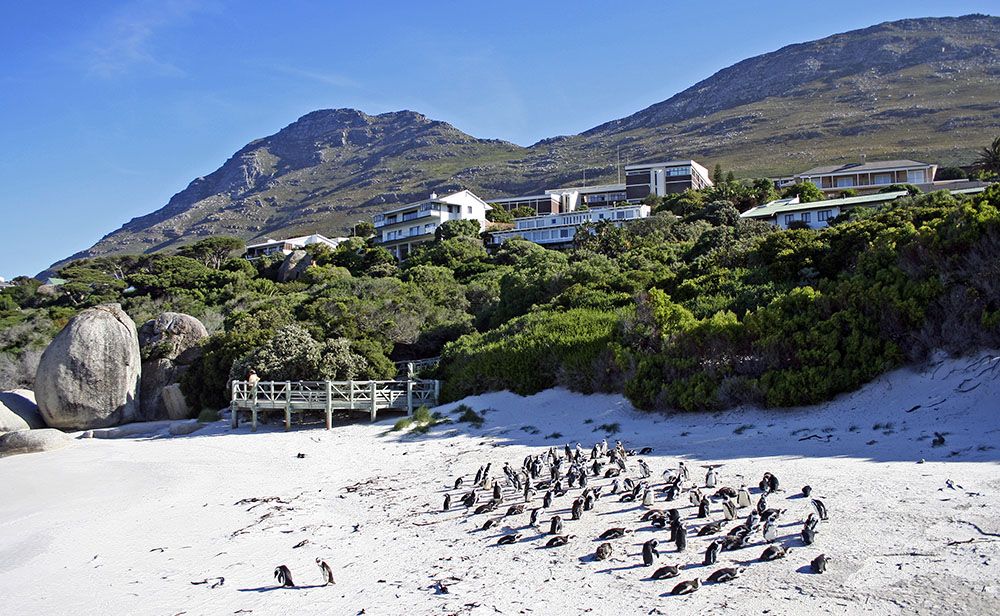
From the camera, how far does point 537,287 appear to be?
101 ft

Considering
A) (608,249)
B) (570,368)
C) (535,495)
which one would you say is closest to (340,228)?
(608,249)

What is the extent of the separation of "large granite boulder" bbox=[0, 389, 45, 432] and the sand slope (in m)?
6.63

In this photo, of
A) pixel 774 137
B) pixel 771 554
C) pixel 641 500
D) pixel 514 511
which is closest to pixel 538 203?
pixel 774 137

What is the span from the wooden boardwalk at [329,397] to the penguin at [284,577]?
12.8 m

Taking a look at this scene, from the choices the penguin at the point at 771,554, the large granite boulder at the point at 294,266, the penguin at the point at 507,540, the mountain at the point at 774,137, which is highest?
the mountain at the point at 774,137

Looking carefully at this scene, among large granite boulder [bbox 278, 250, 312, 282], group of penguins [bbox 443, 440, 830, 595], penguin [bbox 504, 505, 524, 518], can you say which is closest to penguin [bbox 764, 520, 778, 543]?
group of penguins [bbox 443, 440, 830, 595]

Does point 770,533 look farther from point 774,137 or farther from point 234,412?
point 774,137

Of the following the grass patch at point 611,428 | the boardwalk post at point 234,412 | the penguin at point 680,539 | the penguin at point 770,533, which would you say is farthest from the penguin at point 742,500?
the boardwalk post at point 234,412

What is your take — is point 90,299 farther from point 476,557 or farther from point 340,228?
point 340,228

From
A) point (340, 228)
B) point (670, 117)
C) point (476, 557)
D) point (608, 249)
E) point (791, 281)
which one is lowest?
point (476, 557)

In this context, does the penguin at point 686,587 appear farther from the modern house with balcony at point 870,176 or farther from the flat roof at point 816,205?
the modern house with balcony at point 870,176

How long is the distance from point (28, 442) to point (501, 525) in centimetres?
1769

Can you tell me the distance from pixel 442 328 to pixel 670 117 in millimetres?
180268

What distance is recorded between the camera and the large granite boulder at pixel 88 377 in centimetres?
2619
